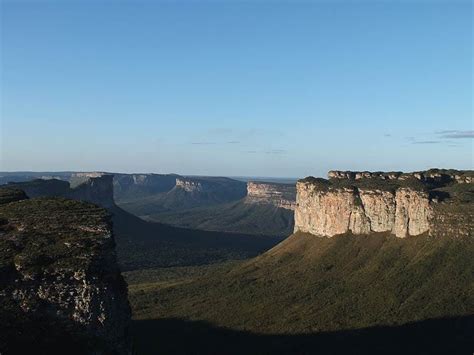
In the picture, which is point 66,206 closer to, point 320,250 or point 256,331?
point 256,331

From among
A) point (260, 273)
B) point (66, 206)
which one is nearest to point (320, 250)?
point (260, 273)

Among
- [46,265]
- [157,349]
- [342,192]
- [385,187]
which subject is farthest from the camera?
[342,192]

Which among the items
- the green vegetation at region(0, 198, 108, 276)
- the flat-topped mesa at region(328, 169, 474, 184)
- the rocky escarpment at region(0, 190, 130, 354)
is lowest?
the rocky escarpment at region(0, 190, 130, 354)

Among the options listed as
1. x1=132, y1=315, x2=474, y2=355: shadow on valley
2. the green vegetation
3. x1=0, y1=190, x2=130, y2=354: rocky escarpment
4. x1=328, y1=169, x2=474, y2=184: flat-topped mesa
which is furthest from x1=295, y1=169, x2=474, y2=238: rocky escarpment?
x1=0, y1=190, x2=130, y2=354: rocky escarpment

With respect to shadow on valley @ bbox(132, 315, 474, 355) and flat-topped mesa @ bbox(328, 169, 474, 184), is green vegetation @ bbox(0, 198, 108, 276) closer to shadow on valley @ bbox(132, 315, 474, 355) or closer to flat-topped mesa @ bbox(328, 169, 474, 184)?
shadow on valley @ bbox(132, 315, 474, 355)

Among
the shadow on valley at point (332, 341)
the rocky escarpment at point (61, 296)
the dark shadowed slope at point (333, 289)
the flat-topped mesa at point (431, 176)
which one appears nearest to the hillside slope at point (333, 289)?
the dark shadowed slope at point (333, 289)
